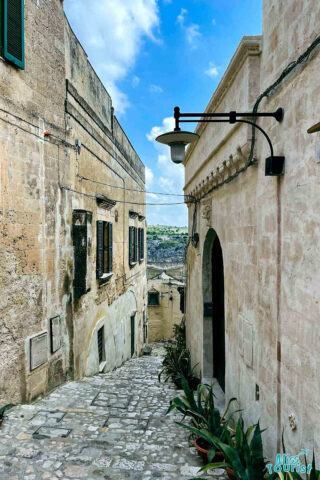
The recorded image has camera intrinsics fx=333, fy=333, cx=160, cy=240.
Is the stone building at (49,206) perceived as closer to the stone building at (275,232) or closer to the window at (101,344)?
the window at (101,344)

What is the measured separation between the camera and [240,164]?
4.20m

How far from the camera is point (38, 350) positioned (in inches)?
202

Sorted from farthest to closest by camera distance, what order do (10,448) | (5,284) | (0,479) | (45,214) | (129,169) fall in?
(129,169) → (45,214) → (5,284) → (10,448) → (0,479)

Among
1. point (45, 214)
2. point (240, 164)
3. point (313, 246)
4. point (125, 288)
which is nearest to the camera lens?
point (313, 246)

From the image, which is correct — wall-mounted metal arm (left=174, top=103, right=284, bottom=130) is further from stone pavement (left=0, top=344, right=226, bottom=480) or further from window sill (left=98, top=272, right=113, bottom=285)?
window sill (left=98, top=272, right=113, bottom=285)

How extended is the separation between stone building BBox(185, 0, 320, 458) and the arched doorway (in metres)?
1.55

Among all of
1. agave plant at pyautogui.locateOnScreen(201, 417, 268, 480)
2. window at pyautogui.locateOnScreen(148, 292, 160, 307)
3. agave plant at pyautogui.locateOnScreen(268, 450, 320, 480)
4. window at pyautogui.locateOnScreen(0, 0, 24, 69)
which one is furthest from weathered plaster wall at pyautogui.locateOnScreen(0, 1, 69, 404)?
window at pyautogui.locateOnScreen(148, 292, 160, 307)

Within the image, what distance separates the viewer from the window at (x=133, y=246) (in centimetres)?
1261

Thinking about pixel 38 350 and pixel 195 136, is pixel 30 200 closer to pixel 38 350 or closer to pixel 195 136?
pixel 38 350

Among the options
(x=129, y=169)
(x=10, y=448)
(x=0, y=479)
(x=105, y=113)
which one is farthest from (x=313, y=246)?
(x=129, y=169)

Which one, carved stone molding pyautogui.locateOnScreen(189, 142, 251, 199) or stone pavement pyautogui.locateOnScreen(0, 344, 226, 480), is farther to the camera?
carved stone molding pyautogui.locateOnScreen(189, 142, 251, 199)

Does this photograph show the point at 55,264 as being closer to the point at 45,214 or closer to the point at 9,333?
the point at 45,214

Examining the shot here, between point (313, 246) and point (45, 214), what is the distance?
4262 mm

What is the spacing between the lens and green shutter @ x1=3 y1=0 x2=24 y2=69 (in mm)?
4328
